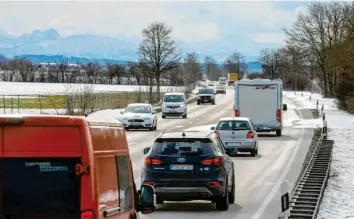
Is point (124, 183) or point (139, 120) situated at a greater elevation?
point (124, 183)

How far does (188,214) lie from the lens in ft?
51.5

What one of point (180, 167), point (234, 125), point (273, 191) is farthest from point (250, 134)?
point (180, 167)

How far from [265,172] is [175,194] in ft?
29.7

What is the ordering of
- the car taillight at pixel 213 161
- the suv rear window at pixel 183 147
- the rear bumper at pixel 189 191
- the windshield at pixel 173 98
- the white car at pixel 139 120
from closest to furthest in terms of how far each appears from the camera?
the rear bumper at pixel 189 191, the car taillight at pixel 213 161, the suv rear window at pixel 183 147, the white car at pixel 139 120, the windshield at pixel 173 98

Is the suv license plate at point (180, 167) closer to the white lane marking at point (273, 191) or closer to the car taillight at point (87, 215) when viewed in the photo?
the white lane marking at point (273, 191)

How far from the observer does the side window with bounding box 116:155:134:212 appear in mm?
7203

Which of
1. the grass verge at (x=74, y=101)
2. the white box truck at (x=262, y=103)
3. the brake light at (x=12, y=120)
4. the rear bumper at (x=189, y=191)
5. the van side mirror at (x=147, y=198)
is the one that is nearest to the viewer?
the brake light at (x=12, y=120)

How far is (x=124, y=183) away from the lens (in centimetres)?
737

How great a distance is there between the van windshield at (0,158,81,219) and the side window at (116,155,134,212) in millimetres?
1087

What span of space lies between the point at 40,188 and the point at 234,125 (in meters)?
25.3

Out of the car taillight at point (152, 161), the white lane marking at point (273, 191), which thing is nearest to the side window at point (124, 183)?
the white lane marking at point (273, 191)

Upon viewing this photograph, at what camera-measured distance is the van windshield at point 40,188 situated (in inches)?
240

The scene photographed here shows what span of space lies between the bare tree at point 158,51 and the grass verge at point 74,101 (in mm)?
9800

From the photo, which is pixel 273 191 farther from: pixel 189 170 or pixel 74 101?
pixel 74 101
